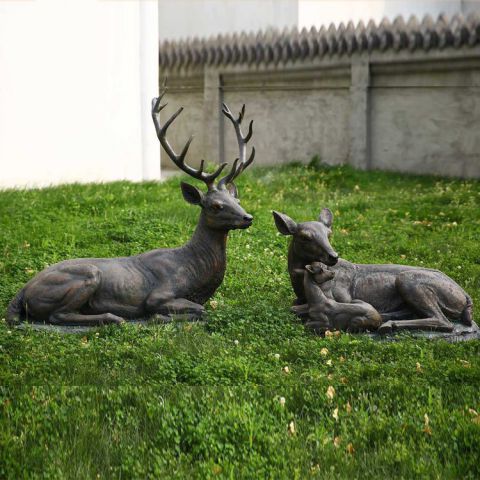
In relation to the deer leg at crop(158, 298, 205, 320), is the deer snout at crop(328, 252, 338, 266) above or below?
above

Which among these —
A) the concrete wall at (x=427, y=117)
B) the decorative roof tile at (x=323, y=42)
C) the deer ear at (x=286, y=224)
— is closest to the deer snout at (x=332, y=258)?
the deer ear at (x=286, y=224)

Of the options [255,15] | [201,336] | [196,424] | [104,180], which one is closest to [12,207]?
[104,180]

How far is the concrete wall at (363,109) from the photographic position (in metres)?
15.5

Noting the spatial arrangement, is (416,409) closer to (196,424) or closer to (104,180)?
(196,424)

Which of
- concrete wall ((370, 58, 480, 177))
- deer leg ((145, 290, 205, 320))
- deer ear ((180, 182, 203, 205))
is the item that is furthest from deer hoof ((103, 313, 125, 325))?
concrete wall ((370, 58, 480, 177))

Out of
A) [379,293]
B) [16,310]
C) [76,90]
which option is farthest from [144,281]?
[76,90]

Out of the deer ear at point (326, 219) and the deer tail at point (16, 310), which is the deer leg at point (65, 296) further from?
the deer ear at point (326, 219)

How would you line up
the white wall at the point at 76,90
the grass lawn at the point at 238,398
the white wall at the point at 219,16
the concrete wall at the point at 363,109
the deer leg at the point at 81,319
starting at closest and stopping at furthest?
the grass lawn at the point at 238,398
the deer leg at the point at 81,319
the white wall at the point at 76,90
the concrete wall at the point at 363,109
the white wall at the point at 219,16

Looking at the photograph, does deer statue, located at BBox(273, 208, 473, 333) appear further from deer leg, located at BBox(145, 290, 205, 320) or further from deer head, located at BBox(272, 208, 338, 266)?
deer leg, located at BBox(145, 290, 205, 320)

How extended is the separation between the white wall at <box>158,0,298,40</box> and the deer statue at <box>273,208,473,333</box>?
563 inches

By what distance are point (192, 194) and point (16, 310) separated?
1600 millimetres

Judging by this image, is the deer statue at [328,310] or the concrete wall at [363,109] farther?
the concrete wall at [363,109]

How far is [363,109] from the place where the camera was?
1675 cm

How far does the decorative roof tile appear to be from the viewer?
15.3 meters
